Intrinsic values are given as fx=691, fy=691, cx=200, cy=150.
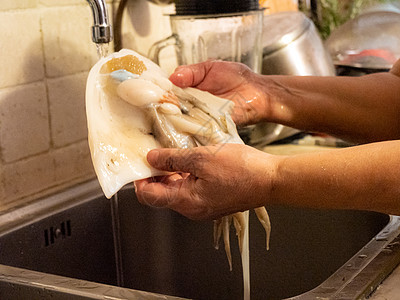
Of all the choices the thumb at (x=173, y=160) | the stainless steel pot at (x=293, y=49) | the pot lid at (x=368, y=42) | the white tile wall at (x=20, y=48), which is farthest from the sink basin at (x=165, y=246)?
the pot lid at (x=368, y=42)

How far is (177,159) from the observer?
89 cm

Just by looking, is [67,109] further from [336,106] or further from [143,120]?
[336,106]

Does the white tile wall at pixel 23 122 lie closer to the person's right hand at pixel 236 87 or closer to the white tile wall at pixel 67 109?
the white tile wall at pixel 67 109

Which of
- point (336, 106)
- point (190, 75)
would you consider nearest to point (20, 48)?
point (190, 75)

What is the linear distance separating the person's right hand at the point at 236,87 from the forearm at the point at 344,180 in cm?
36

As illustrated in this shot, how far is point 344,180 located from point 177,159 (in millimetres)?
214

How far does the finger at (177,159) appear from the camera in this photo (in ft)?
2.88

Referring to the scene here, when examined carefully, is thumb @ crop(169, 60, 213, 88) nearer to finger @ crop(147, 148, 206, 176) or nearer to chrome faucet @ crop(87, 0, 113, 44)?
chrome faucet @ crop(87, 0, 113, 44)

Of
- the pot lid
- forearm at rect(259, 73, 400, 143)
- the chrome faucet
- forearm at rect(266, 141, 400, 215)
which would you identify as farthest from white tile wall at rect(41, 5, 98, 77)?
the pot lid

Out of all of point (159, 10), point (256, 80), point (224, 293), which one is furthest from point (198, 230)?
point (159, 10)

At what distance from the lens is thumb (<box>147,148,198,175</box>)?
881mm

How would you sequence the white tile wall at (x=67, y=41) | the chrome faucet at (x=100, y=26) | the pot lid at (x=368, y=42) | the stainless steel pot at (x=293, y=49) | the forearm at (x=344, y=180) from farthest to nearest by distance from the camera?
1. the pot lid at (x=368, y=42)
2. the stainless steel pot at (x=293, y=49)
3. the white tile wall at (x=67, y=41)
4. the chrome faucet at (x=100, y=26)
5. the forearm at (x=344, y=180)

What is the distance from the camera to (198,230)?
1.31 m

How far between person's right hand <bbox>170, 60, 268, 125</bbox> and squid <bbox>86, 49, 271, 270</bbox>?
21cm
